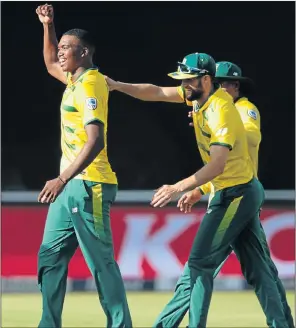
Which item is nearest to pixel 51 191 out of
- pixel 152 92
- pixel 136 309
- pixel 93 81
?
pixel 93 81

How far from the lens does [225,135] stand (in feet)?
24.0

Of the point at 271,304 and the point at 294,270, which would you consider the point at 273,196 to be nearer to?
the point at 294,270

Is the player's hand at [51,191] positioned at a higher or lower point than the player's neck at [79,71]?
lower

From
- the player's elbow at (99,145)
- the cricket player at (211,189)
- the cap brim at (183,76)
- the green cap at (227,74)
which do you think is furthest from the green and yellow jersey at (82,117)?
the green cap at (227,74)

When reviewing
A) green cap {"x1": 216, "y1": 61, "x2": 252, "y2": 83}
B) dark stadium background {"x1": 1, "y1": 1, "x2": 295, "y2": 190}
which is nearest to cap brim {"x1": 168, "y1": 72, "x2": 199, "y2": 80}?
green cap {"x1": 216, "y1": 61, "x2": 252, "y2": 83}

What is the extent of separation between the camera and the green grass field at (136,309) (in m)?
9.40

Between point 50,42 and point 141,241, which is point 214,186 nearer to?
point 50,42

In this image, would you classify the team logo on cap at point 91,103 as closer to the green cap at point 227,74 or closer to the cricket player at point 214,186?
the cricket player at point 214,186

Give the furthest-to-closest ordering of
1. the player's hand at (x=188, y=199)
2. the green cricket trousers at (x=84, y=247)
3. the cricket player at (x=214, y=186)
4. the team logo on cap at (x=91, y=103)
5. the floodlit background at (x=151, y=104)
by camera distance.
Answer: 1. the floodlit background at (x=151, y=104)
2. the player's hand at (x=188, y=199)
3. the cricket player at (x=214, y=186)
4. the green cricket trousers at (x=84, y=247)
5. the team logo on cap at (x=91, y=103)

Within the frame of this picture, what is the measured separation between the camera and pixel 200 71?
7.57 metres

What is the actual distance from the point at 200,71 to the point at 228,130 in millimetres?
443

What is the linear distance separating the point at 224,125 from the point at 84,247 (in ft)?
3.55

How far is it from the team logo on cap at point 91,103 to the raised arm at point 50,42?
0.90 m

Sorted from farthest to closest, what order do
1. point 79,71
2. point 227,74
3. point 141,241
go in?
point 141,241, point 227,74, point 79,71
